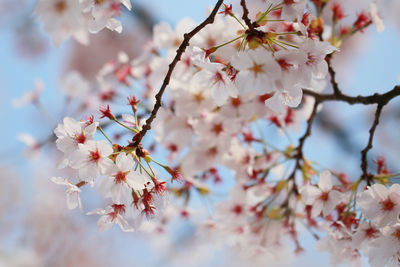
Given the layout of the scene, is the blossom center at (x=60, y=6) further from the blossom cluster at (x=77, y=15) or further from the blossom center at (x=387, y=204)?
the blossom center at (x=387, y=204)

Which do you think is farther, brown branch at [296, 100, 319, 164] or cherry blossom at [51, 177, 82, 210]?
brown branch at [296, 100, 319, 164]

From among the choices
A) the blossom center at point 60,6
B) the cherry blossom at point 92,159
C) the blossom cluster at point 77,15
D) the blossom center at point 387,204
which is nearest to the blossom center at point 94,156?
the cherry blossom at point 92,159

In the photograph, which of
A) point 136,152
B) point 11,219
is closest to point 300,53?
point 136,152

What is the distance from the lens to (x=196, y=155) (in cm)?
112

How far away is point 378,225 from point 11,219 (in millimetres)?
4445

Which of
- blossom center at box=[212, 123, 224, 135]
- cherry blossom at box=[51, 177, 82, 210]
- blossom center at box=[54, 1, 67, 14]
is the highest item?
blossom center at box=[54, 1, 67, 14]

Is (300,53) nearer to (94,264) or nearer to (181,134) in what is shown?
(181,134)

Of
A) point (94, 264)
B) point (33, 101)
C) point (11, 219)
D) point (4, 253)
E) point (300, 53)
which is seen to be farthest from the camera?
point (94, 264)

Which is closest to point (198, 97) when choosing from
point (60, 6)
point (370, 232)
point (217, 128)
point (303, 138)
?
point (217, 128)

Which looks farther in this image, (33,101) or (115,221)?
(33,101)

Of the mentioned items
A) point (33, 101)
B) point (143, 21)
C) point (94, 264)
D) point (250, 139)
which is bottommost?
point (250, 139)

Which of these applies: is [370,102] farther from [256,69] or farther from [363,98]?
[256,69]

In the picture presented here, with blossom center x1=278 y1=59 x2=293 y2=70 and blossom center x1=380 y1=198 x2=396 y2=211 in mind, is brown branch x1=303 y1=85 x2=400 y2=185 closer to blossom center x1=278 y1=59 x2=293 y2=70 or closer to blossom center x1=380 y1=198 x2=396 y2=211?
blossom center x1=380 y1=198 x2=396 y2=211

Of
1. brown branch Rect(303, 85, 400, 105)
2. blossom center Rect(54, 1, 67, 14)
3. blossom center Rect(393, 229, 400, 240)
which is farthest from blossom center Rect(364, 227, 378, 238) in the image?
blossom center Rect(54, 1, 67, 14)
